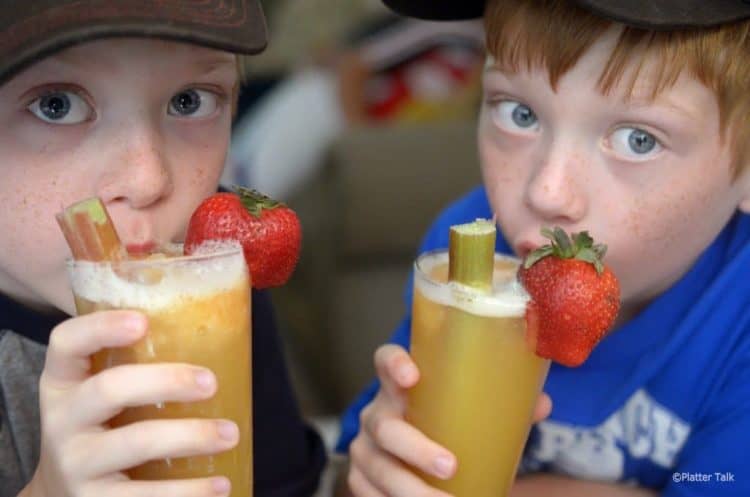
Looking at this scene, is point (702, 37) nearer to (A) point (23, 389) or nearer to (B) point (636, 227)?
(B) point (636, 227)

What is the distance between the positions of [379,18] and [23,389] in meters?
2.79

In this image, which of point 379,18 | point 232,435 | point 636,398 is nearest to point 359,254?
point 379,18

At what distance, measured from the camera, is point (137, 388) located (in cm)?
82

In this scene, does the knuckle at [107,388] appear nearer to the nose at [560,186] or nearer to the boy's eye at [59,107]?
the boy's eye at [59,107]

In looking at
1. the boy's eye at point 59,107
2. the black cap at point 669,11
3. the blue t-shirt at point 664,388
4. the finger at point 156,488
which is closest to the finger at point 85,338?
the finger at point 156,488

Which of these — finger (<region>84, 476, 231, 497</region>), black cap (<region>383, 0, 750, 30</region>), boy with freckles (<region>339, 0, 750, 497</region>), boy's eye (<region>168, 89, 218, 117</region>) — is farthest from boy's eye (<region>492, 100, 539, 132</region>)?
finger (<region>84, 476, 231, 497</region>)

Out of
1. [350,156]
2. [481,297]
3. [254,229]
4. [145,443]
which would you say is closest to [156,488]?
[145,443]

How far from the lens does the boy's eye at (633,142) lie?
3.57 ft

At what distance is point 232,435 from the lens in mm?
859

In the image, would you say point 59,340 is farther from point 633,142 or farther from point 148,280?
point 633,142

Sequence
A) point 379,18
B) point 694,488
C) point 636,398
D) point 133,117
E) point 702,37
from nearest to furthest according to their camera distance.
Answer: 1. point 133,117
2. point 702,37
3. point 694,488
4. point 636,398
5. point 379,18

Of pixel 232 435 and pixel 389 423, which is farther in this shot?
pixel 389 423

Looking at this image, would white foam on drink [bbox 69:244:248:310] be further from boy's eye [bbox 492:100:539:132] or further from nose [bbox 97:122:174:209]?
boy's eye [bbox 492:100:539:132]

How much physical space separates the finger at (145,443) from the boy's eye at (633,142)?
58cm
